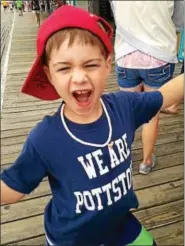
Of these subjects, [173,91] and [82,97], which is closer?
[82,97]

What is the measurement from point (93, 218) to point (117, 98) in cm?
33

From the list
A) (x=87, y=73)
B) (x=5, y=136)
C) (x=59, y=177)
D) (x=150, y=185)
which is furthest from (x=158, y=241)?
(x=5, y=136)

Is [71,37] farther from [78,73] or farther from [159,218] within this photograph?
[159,218]

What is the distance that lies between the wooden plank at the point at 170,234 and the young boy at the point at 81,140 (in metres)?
0.56

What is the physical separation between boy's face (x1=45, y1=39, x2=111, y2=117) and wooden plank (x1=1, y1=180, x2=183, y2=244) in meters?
0.94

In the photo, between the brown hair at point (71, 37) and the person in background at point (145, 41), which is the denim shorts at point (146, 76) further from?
the brown hair at point (71, 37)

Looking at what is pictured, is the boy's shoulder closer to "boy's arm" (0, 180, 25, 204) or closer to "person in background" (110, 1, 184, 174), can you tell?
"boy's arm" (0, 180, 25, 204)

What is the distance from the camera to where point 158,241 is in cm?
139

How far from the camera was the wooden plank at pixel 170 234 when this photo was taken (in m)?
1.38

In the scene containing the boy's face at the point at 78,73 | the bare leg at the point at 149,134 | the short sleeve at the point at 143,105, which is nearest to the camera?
the boy's face at the point at 78,73

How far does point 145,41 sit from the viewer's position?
1.46 metres

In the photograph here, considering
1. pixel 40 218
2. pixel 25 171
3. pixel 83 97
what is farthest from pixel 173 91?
pixel 40 218

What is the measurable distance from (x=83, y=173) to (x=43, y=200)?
96 cm

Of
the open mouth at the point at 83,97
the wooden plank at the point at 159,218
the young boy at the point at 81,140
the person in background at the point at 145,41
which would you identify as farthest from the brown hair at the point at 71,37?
the wooden plank at the point at 159,218
